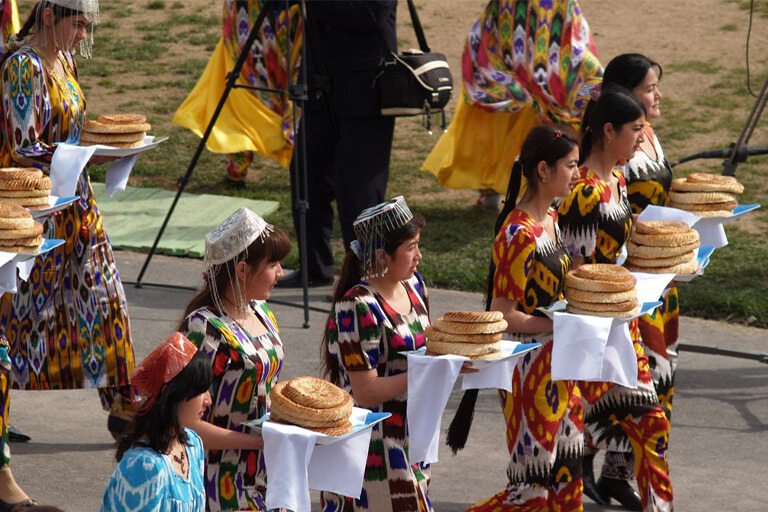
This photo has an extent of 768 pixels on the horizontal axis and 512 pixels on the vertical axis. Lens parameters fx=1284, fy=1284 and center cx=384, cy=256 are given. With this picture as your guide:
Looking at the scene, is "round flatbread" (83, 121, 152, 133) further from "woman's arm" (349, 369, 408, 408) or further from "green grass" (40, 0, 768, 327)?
"green grass" (40, 0, 768, 327)

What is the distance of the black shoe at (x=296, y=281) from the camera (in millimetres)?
8711

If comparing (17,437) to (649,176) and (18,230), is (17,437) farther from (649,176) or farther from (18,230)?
(649,176)

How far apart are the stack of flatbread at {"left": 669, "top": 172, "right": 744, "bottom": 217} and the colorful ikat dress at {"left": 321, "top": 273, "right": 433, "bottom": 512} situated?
1846 millimetres

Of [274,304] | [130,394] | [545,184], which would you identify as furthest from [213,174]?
[545,184]

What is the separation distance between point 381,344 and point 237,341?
1.77 ft

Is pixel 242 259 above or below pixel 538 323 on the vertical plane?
above

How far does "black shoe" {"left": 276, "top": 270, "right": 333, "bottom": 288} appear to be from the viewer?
28.6 ft

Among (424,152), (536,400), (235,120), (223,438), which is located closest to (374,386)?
(223,438)

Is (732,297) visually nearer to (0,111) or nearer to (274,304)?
(274,304)

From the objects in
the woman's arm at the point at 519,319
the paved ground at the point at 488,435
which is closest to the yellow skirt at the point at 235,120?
the paved ground at the point at 488,435

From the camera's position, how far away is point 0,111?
572 cm

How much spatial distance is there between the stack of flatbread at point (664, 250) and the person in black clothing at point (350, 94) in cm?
280

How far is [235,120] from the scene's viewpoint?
35.3ft

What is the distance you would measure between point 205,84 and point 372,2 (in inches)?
139
